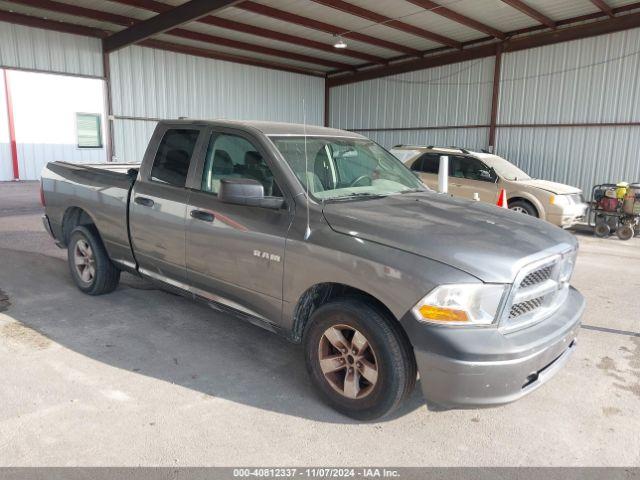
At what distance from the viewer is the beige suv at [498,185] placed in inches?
406

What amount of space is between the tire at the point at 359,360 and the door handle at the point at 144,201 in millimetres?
1947

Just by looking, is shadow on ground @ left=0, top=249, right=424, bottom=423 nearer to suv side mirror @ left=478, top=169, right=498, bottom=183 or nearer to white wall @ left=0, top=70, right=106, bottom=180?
suv side mirror @ left=478, top=169, right=498, bottom=183

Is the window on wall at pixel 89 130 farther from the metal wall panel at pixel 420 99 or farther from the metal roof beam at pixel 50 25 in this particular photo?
the metal wall panel at pixel 420 99

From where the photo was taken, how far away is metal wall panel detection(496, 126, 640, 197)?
12.9 metres

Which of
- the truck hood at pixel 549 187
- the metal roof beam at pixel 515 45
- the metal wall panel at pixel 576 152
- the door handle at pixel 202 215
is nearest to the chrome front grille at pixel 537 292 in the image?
the door handle at pixel 202 215

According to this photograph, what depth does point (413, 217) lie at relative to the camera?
10.7 feet

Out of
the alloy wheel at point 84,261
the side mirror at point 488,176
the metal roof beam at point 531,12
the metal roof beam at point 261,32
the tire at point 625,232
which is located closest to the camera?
the alloy wheel at point 84,261

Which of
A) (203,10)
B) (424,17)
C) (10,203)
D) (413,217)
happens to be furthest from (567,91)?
(10,203)

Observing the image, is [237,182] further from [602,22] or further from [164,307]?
[602,22]

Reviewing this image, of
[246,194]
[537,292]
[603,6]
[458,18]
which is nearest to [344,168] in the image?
[246,194]

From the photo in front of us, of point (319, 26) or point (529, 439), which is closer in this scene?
point (529, 439)

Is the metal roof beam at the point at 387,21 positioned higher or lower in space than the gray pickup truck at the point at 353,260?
higher

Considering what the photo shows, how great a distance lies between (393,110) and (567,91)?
6.48 m

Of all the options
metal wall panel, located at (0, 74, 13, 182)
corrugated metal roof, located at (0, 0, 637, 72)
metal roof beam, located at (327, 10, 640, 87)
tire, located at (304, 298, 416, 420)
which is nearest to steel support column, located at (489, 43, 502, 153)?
metal roof beam, located at (327, 10, 640, 87)
